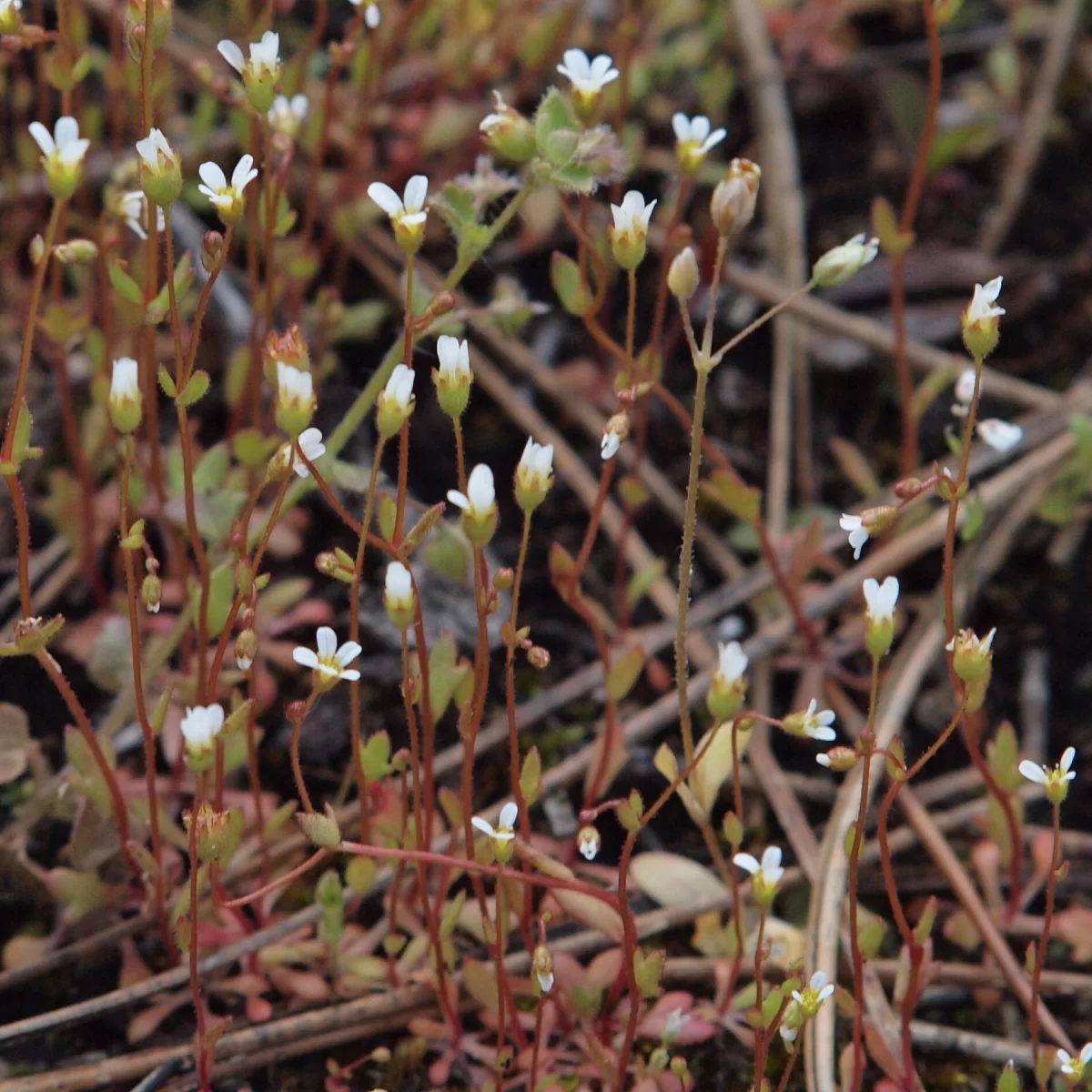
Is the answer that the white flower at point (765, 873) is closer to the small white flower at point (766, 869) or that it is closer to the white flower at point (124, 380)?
the small white flower at point (766, 869)

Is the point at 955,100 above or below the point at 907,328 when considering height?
above

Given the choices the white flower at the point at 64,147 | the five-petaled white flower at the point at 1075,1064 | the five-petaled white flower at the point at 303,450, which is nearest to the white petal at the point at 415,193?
the five-petaled white flower at the point at 303,450

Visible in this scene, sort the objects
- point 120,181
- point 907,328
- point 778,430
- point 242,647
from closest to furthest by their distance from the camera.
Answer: point 242,647
point 120,181
point 778,430
point 907,328

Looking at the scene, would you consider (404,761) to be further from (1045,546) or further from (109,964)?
(1045,546)

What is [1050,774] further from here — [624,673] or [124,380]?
[124,380]

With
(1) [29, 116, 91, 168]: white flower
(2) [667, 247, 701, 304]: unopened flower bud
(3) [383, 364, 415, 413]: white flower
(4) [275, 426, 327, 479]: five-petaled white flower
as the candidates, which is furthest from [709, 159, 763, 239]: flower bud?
(1) [29, 116, 91, 168]: white flower

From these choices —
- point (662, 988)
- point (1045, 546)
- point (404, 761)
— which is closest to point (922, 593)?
point (1045, 546)
